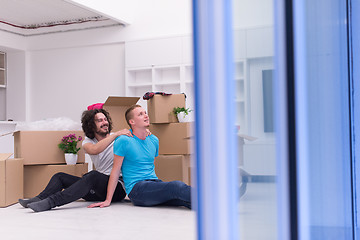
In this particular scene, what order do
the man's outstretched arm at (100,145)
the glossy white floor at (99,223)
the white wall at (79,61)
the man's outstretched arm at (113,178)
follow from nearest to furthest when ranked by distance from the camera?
the glossy white floor at (99,223) → the man's outstretched arm at (113,178) → the man's outstretched arm at (100,145) → the white wall at (79,61)

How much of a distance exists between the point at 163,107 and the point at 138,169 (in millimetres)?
871

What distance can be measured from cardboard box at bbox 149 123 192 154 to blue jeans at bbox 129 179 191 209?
681 millimetres

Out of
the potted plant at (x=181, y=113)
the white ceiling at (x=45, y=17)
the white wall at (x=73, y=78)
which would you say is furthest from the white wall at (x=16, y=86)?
the potted plant at (x=181, y=113)

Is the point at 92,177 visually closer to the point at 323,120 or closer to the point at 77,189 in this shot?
the point at 77,189

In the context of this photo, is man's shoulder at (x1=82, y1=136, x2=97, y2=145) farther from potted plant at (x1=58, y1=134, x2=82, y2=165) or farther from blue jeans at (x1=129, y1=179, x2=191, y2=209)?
blue jeans at (x1=129, y1=179, x2=191, y2=209)

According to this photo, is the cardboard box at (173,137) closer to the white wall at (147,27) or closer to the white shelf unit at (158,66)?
the white shelf unit at (158,66)

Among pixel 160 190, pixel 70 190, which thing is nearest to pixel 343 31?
pixel 160 190

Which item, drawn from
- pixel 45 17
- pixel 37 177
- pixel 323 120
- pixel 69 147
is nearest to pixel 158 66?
pixel 45 17

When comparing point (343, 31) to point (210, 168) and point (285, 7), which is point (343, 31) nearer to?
point (285, 7)

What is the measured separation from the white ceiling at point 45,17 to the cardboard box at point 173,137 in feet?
7.22

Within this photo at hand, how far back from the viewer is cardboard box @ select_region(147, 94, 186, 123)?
12.8ft

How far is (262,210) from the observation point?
0.86 meters

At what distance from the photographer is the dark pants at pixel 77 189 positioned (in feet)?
10.2

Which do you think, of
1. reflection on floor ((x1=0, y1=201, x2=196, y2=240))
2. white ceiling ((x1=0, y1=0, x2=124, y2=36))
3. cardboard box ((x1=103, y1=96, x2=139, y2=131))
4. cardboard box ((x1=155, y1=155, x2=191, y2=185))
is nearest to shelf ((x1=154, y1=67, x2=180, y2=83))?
white ceiling ((x1=0, y1=0, x2=124, y2=36))
